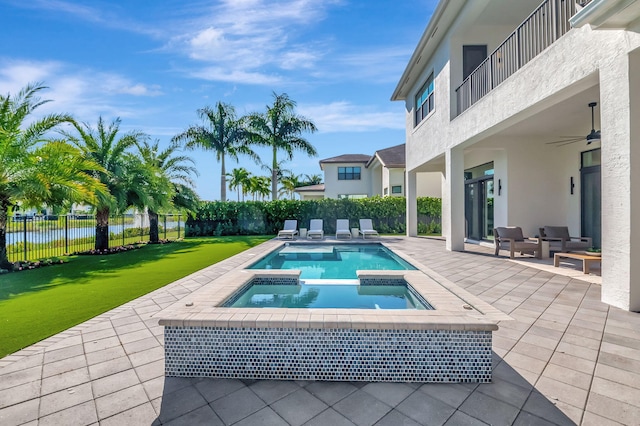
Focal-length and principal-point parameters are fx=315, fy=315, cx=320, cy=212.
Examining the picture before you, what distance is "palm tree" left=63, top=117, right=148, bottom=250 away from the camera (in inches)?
515

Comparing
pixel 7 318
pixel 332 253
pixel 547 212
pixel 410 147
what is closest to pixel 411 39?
pixel 410 147

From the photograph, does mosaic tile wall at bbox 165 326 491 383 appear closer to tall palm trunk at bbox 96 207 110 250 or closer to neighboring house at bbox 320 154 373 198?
tall palm trunk at bbox 96 207 110 250

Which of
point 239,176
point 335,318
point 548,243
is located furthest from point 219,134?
point 335,318

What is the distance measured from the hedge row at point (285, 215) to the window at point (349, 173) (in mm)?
11608

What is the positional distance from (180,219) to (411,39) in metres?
17.2

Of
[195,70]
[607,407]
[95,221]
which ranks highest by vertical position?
[195,70]

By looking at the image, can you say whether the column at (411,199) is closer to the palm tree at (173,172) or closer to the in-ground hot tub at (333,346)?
the palm tree at (173,172)

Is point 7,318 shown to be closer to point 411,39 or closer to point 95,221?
point 95,221

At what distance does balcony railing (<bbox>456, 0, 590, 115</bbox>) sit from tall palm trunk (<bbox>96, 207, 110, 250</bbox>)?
48.5 ft

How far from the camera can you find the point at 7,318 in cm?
491

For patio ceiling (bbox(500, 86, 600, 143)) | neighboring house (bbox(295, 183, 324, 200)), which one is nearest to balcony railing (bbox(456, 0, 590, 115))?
patio ceiling (bbox(500, 86, 600, 143))

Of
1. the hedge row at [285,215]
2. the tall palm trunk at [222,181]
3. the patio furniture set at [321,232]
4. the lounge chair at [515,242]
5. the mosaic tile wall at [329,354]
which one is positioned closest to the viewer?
the mosaic tile wall at [329,354]

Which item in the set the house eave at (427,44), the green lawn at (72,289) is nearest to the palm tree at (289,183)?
the house eave at (427,44)

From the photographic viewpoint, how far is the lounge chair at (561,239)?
31.1ft
